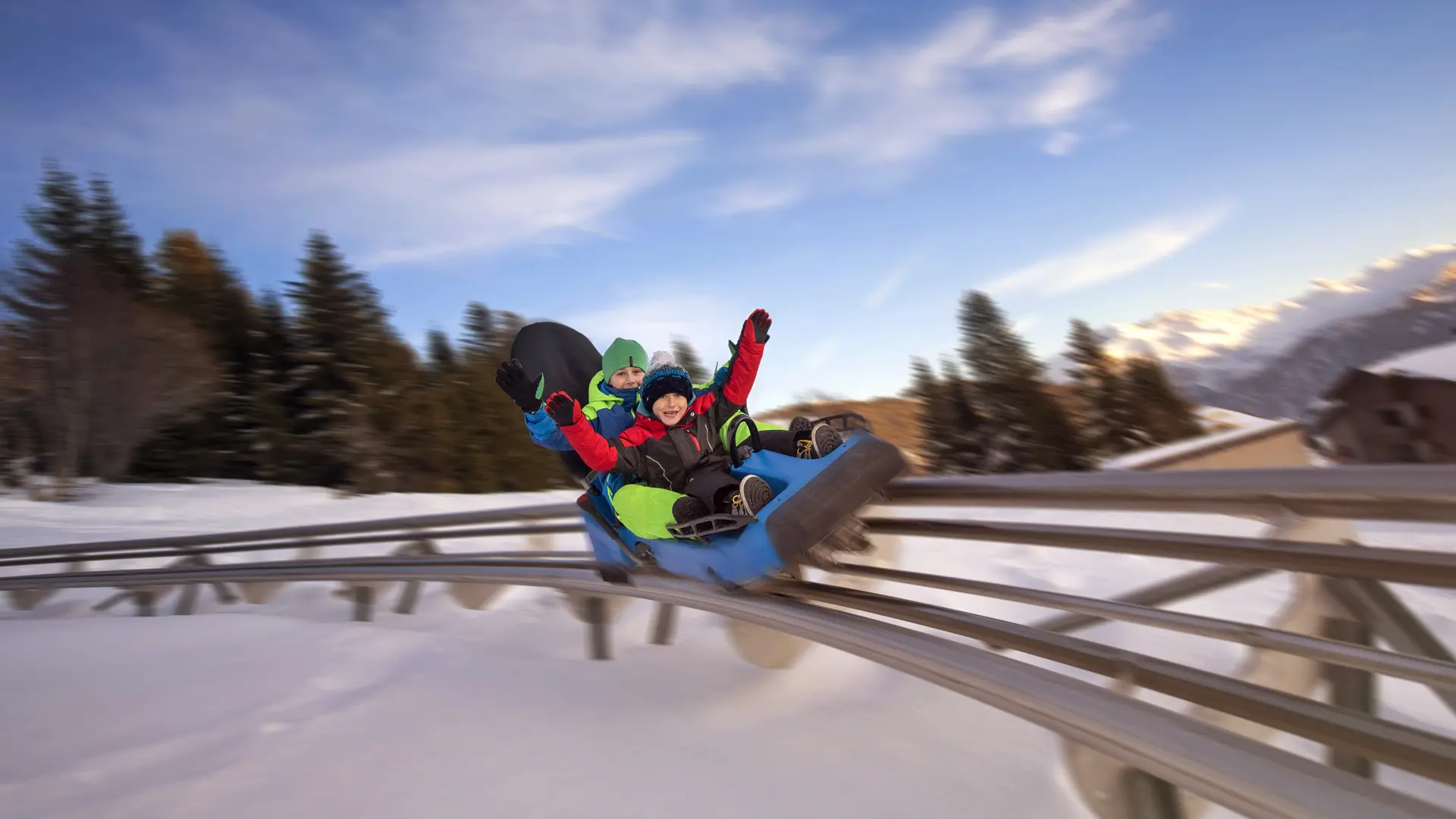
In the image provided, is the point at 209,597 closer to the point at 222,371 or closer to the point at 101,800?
the point at 101,800

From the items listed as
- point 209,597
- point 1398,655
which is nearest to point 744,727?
point 1398,655

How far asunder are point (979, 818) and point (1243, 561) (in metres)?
0.84

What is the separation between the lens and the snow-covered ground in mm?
2105

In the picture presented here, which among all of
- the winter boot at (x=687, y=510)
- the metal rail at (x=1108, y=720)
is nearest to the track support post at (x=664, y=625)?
the metal rail at (x=1108, y=720)

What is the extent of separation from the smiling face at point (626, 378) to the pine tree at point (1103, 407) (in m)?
24.9

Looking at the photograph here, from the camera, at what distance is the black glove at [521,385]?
9.15 ft

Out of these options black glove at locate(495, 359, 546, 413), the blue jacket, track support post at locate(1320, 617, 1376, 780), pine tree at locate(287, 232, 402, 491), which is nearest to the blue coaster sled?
the blue jacket

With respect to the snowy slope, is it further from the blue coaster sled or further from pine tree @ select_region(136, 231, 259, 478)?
pine tree @ select_region(136, 231, 259, 478)

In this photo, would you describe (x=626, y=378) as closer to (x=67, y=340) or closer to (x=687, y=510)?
(x=687, y=510)

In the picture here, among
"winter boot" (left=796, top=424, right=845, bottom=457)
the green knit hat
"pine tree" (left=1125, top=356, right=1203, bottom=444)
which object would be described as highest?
"pine tree" (left=1125, top=356, right=1203, bottom=444)

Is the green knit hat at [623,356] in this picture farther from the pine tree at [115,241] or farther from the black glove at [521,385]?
the pine tree at [115,241]

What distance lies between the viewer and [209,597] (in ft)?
22.7

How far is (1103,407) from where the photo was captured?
85.8ft

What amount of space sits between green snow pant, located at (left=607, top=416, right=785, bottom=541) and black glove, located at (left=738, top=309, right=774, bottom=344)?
73 cm
